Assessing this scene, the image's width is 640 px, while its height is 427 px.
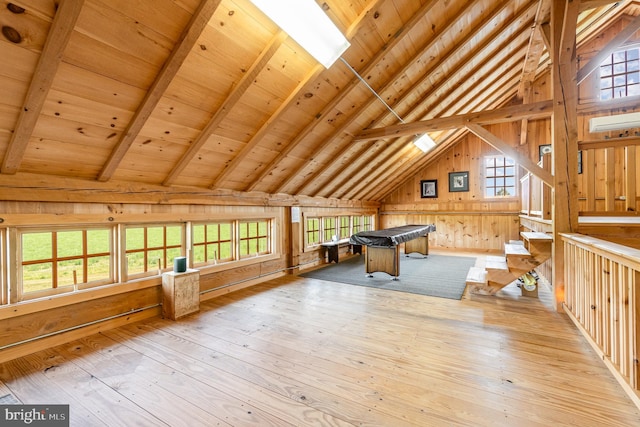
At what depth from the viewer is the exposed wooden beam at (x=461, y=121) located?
362 cm

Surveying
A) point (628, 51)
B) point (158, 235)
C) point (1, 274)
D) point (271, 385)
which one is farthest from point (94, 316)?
point (628, 51)

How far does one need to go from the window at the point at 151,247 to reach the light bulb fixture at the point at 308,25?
265 centimetres

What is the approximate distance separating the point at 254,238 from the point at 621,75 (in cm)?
852

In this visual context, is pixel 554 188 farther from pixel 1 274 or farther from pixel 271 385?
pixel 1 274

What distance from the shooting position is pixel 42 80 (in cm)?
169

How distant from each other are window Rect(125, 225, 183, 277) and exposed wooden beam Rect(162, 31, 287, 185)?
806mm

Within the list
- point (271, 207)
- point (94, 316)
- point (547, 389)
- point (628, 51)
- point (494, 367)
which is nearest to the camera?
point (547, 389)

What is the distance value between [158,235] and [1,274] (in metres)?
1.29

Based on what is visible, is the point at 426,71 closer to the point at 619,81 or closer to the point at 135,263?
the point at 135,263

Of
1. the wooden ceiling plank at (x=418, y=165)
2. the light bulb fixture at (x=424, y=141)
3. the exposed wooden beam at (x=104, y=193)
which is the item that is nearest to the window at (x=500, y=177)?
the wooden ceiling plank at (x=418, y=165)

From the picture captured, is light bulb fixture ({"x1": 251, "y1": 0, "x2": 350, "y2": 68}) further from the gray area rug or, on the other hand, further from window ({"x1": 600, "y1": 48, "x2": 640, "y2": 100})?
window ({"x1": 600, "y1": 48, "x2": 640, "y2": 100})

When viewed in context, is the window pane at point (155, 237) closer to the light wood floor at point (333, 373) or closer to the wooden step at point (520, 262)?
the light wood floor at point (333, 373)

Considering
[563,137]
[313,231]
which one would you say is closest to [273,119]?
[563,137]

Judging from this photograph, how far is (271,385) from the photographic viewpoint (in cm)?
183
